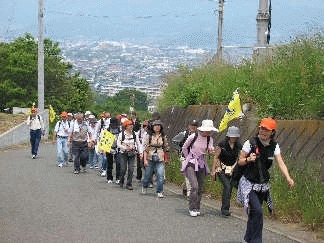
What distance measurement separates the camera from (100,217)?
1216 centimetres

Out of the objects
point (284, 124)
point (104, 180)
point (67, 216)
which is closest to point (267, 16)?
point (284, 124)

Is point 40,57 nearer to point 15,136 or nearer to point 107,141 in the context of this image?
point 15,136

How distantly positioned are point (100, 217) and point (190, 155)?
7.38 ft

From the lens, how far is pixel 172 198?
50.4ft

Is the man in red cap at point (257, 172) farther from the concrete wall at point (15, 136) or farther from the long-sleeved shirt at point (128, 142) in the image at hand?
the concrete wall at point (15, 136)

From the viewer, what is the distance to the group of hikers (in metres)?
9.53

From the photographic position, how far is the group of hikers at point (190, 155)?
9.53 meters

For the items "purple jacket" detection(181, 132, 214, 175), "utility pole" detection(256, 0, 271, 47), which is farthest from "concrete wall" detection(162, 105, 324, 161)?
"utility pole" detection(256, 0, 271, 47)

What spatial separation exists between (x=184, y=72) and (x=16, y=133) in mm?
14952

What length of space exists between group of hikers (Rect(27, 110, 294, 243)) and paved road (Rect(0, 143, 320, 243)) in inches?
22.4

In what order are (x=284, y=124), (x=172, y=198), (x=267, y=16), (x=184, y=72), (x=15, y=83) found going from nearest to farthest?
(x=284, y=124), (x=172, y=198), (x=267, y=16), (x=184, y=72), (x=15, y=83)

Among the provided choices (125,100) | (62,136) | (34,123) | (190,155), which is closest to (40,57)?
(34,123)

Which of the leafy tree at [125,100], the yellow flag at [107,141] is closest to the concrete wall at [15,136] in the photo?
the yellow flag at [107,141]

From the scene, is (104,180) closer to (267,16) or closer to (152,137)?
(152,137)
